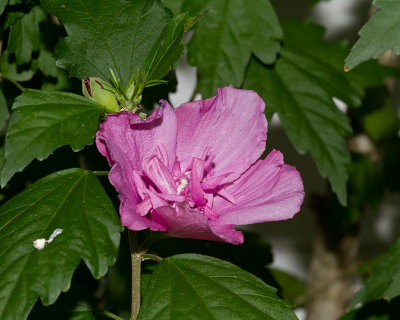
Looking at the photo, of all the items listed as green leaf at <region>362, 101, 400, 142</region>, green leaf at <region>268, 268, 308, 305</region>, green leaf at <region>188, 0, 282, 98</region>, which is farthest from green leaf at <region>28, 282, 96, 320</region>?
green leaf at <region>268, 268, 308, 305</region>

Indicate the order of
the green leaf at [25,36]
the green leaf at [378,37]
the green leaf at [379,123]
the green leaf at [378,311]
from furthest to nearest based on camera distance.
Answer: the green leaf at [379,123]
the green leaf at [378,311]
the green leaf at [25,36]
the green leaf at [378,37]

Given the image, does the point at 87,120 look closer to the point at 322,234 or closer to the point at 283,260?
the point at 322,234

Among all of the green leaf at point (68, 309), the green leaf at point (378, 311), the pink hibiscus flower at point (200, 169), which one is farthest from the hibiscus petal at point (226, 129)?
the green leaf at point (378, 311)

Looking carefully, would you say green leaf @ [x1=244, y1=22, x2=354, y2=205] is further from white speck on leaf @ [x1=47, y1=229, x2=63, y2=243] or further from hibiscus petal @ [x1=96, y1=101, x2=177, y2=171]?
white speck on leaf @ [x1=47, y1=229, x2=63, y2=243]

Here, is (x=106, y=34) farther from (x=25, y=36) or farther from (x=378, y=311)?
(x=378, y=311)

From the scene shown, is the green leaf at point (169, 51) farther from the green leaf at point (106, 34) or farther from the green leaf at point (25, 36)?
the green leaf at point (25, 36)

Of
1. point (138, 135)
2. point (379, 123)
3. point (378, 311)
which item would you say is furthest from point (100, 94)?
point (379, 123)

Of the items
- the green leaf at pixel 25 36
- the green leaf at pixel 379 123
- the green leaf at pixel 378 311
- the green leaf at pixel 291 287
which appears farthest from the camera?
the green leaf at pixel 291 287

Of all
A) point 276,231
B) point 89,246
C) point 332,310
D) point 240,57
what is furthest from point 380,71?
point 276,231
